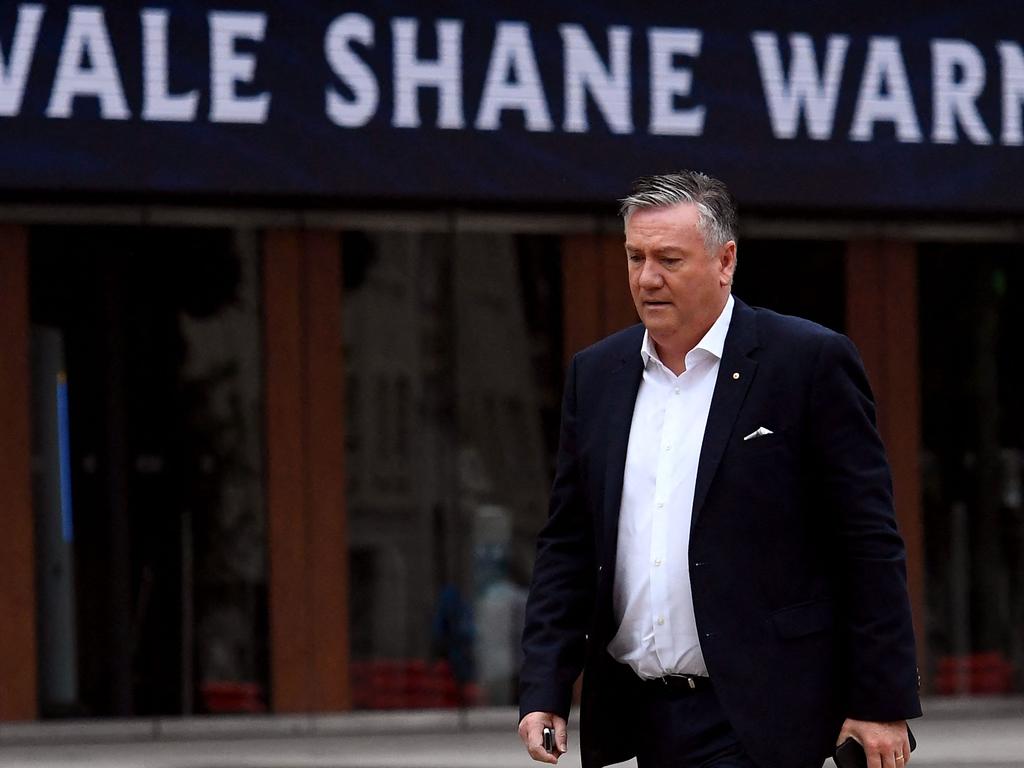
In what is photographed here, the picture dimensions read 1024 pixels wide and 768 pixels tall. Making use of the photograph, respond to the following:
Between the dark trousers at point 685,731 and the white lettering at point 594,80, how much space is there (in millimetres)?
7551

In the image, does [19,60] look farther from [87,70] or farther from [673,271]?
[673,271]

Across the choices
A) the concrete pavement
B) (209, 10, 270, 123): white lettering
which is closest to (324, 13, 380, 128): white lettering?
(209, 10, 270, 123): white lettering

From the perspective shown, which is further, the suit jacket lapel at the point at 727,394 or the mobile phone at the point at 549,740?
the mobile phone at the point at 549,740

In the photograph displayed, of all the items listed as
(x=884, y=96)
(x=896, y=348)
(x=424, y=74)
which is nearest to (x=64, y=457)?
(x=424, y=74)

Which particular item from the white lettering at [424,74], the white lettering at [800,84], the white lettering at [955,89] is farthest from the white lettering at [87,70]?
the white lettering at [955,89]

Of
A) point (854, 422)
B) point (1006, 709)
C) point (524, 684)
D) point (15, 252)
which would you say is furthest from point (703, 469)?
point (1006, 709)

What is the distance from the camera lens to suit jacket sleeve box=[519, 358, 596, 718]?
389 cm

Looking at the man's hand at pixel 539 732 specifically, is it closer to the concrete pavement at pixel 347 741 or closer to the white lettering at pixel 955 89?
the concrete pavement at pixel 347 741

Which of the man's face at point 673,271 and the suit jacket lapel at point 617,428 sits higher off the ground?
the man's face at point 673,271

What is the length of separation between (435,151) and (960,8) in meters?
3.42

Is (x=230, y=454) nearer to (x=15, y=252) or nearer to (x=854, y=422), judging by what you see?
(x=15, y=252)

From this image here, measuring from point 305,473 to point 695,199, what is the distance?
791 centimetres

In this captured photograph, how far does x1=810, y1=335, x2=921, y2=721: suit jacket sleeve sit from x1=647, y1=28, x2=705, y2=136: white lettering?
7.57 metres

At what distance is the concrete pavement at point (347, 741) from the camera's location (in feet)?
34.0
